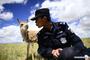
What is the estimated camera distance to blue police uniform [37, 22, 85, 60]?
279cm

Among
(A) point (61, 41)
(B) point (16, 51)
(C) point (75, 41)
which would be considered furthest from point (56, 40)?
(B) point (16, 51)

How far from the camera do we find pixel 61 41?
9.82 ft

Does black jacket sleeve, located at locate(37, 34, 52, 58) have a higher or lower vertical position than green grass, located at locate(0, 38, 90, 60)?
higher

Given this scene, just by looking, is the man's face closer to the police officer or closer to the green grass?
the police officer

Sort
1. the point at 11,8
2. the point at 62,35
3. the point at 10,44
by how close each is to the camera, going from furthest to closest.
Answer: the point at 10,44
the point at 11,8
the point at 62,35

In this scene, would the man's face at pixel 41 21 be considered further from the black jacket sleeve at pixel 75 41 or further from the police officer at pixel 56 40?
the black jacket sleeve at pixel 75 41

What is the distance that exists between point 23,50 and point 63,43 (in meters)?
2.60

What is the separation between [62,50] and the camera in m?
2.79

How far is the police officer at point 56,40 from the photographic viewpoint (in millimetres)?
2801

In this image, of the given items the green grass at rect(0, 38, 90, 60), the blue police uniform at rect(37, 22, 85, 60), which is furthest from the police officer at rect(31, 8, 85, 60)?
the green grass at rect(0, 38, 90, 60)

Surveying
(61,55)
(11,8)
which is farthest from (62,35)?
(11,8)

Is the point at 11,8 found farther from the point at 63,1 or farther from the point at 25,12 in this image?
the point at 63,1

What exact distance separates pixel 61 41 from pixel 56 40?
9 centimetres

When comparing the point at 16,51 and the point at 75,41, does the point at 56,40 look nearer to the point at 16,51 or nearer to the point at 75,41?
the point at 75,41
